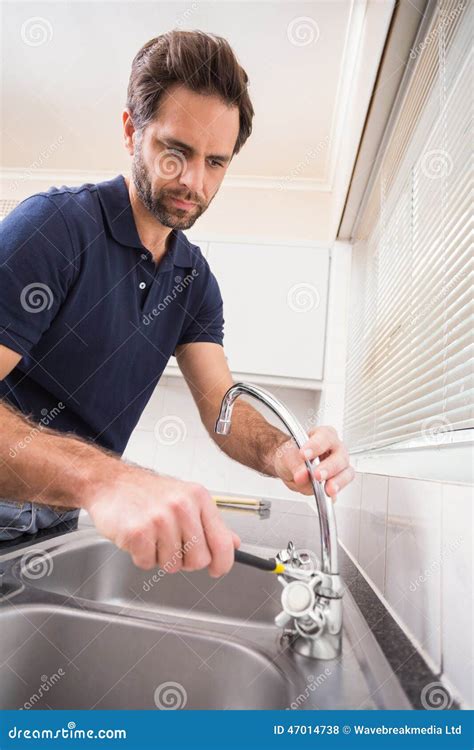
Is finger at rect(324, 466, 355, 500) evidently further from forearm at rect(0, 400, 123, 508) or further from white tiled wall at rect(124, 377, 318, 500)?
white tiled wall at rect(124, 377, 318, 500)

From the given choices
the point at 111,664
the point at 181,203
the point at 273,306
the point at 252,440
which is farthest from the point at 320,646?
the point at 273,306

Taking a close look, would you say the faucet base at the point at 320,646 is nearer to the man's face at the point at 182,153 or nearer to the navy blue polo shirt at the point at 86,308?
the navy blue polo shirt at the point at 86,308

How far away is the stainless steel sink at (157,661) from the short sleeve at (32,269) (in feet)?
1.18

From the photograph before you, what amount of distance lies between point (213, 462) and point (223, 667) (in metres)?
2.03

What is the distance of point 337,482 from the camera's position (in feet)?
2.14

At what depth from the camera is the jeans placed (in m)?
0.90

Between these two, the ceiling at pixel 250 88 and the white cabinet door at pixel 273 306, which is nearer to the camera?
the ceiling at pixel 250 88

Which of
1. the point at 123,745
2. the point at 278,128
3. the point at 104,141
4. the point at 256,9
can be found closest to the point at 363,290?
the point at 278,128

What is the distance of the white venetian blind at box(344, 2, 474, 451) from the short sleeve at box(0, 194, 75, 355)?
0.66 m

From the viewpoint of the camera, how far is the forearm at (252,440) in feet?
3.12

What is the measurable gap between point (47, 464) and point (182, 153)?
72 centimetres

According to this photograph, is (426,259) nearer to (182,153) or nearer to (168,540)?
(182,153)

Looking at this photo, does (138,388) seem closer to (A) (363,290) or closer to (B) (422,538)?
(B) (422,538)

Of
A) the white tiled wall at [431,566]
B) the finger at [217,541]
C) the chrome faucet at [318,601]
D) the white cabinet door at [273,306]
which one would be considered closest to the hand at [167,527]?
the finger at [217,541]
